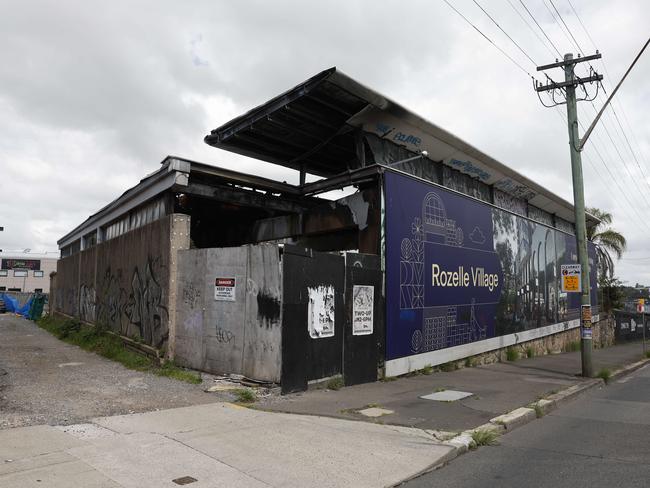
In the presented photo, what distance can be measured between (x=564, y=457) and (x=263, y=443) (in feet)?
11.9

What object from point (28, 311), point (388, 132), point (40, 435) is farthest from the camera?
point (28, 311)

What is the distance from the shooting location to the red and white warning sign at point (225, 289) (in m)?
9.87

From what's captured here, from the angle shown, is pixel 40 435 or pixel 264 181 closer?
pixel 40 435

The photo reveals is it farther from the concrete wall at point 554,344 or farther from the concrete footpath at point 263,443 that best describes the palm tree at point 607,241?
the concrete footpath at point 263,443

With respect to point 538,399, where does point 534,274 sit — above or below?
above

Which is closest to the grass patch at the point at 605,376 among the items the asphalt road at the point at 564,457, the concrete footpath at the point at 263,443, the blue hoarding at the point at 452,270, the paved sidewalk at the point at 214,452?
the blue hoarding at the point at 452,270

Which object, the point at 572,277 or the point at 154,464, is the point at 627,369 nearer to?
the point at 572,277

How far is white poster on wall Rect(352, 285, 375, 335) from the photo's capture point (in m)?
10.5

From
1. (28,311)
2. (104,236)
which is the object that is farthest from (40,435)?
(28,311)

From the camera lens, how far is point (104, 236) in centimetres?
1927

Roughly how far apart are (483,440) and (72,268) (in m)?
21.8

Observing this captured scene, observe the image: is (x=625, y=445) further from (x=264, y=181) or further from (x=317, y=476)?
(x=264, y=181)

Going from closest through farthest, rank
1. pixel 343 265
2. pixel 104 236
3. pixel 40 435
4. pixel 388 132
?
pixel 40 435
pixel 343 265
pixel 388 132
pixel 104 236

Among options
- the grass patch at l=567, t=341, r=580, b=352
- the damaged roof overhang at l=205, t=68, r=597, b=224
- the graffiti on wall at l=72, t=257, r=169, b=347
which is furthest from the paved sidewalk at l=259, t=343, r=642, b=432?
the grass patch at l=567, t=341, r=580, b=352
